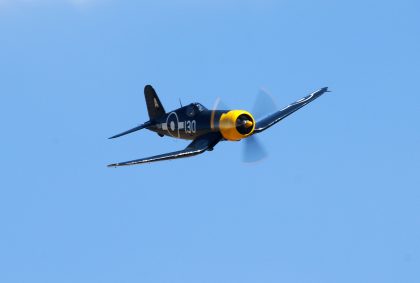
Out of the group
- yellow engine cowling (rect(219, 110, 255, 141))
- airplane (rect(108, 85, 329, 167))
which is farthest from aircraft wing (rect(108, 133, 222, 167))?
yellow engine cowling (rect(219, 110, 255, 141))

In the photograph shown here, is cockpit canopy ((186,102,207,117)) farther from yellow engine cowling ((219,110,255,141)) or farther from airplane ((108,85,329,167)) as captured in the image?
yellow engine cowling ((219,110,255,141))

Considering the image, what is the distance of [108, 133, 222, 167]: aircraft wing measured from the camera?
1891 inches

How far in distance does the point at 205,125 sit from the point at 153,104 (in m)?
8.88

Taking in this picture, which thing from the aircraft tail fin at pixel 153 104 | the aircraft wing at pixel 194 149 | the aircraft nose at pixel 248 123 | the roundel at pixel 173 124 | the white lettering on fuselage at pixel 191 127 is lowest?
the aircraft wing at pixel 194 149

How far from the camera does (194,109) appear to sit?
5131cm

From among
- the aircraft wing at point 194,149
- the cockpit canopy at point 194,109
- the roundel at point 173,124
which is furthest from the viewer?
the roundel at point 173,124

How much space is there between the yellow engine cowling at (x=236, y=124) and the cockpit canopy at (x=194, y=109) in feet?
7.44

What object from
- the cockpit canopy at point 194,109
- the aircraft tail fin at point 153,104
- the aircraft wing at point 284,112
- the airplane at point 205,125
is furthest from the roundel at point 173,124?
the aircraft wing at point 284,112

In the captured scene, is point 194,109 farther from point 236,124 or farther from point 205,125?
point 236,124

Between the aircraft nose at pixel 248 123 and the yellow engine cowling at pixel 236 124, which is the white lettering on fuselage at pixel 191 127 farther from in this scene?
the aircraft nose at pixel 248 123

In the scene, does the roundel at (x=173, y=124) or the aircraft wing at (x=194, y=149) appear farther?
the roundel at (x=173, y=124)

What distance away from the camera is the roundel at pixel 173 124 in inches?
2095

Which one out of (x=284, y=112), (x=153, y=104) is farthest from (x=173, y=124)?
(x=284, y=112)

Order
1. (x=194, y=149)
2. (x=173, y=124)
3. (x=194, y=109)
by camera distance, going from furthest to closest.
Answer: (x=173, y=124) → (x=194, y=109) → (x=194, y=149)
